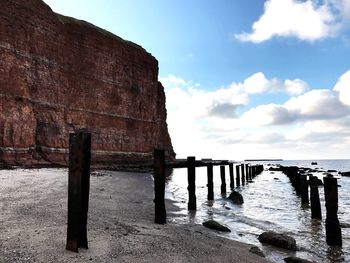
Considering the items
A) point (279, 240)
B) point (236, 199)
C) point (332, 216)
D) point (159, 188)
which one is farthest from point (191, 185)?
point (332, 216)

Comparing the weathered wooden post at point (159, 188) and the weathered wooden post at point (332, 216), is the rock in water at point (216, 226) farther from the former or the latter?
the weathered wooden post at point (332, 216)

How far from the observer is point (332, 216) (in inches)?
378

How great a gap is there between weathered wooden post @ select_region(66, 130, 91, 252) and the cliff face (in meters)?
29.6

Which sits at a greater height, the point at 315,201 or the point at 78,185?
the point at 78,185

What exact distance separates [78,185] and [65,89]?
39.8 metres

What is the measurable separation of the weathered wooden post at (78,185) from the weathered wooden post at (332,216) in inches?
273

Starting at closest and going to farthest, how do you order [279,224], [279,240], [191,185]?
[279,240], [279,224], [191,185]

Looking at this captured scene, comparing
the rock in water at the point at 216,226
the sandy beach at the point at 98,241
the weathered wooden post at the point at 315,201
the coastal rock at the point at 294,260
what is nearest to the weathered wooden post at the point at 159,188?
the sandy beach at the point at 98,241

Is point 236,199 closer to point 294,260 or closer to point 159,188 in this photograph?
point 159,188

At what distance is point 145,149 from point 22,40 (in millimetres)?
26718

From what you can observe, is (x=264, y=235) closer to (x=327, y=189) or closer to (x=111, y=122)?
(x=327, y=189)

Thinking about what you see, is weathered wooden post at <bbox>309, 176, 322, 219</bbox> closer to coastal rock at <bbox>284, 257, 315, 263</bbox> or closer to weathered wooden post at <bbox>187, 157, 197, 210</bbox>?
weathered wooden post at <bbox>187, 157, 197, 210</bbox>

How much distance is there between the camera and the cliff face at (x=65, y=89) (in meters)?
35.2

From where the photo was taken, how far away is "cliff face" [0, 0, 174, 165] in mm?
35188
